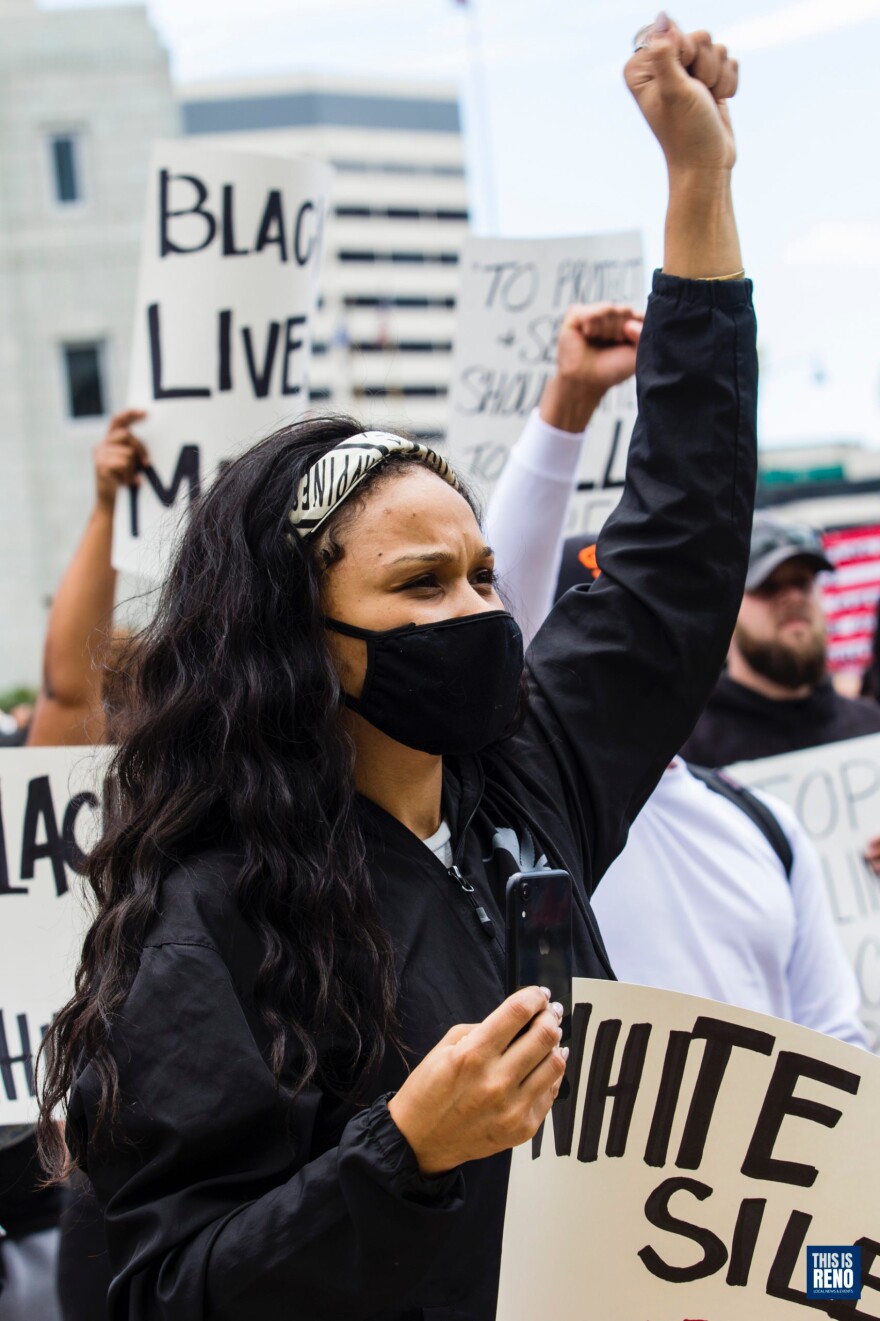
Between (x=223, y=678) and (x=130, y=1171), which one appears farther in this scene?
(x=223, y=678)

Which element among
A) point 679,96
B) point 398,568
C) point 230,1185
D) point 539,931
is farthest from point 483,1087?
point 679,96

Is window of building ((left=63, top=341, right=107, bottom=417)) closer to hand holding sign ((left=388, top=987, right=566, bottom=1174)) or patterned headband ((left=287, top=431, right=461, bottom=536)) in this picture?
patterned headband ((left=287, top=431, right=461, bottom=536))

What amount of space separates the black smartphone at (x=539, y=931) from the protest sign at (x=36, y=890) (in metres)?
1.27

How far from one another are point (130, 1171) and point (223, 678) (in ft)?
1.76

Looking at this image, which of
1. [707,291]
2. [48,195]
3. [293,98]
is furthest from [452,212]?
[707,291]

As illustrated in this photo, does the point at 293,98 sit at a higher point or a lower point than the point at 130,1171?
higher

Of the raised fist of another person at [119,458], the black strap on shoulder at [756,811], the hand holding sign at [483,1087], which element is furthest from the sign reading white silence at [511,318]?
the hand holding sign at [483,1087]

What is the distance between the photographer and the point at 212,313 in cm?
342

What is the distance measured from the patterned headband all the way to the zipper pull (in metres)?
0.42

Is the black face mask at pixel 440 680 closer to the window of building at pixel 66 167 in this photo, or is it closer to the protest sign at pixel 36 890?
the protest sign at pixel 36 890

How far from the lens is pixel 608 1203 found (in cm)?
152

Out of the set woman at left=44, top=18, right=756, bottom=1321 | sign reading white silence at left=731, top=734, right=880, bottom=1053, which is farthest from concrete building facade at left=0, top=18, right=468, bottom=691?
woman at left=44, top=18, right=756, bottom=1321

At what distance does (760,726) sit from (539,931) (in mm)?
2879

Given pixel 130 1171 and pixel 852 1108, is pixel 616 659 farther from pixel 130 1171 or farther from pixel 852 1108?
pixel 130 1171
